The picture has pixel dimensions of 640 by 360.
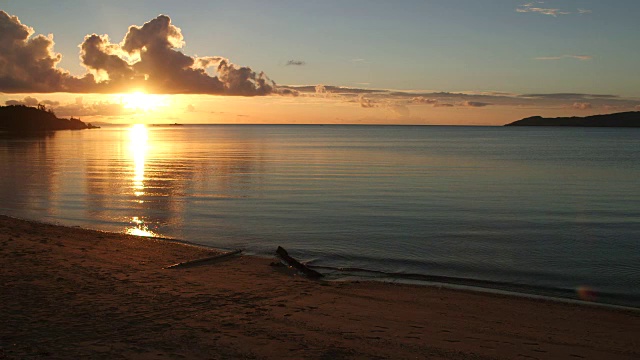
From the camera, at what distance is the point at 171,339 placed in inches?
355

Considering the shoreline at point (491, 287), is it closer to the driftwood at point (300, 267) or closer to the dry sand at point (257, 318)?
the driftwood at point (300, 267)

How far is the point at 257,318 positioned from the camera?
10398 millimetres

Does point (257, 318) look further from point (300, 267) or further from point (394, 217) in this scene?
point (394, 217)

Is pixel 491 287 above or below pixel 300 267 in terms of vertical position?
below

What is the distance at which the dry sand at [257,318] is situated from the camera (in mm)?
8781

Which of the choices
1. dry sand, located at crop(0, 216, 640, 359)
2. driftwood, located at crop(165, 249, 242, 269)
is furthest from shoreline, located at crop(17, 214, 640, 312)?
driftwood, located at crop(165, 249, 242, 269)

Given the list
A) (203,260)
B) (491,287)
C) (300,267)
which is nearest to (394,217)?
(491,287)

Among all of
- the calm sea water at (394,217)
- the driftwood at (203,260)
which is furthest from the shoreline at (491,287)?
the driftwood at (203,260)

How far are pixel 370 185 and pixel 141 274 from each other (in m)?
25.8

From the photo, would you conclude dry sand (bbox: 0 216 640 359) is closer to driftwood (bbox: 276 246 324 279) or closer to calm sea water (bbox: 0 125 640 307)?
driftwood (bbox: 276 246 324 279)

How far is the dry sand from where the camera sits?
8.78 m

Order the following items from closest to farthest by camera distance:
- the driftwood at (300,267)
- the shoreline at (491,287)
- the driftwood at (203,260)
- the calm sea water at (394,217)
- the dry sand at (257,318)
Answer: the dry sand at (257,318) → the shoreline at (491,287) → the driftwood at (300,267) → the driftwood at (203,260) → the calm sea water at (394,217)

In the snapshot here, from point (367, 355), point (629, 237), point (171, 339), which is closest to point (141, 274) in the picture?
point (171, 339)

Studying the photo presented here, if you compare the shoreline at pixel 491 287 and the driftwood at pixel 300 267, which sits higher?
the driftwood at pixel 300 267
